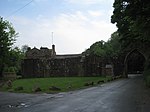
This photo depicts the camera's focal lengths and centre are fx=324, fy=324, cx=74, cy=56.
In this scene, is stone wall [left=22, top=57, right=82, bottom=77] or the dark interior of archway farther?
the dark interior of archway

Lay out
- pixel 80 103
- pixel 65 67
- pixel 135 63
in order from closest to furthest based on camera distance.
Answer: pixel 80 103 → pixel 65 67 → pixel 135 63

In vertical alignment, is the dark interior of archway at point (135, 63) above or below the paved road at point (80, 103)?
above

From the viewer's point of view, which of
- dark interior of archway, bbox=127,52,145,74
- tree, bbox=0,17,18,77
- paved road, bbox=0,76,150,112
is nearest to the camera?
paved road, bbox=0,76,150,112

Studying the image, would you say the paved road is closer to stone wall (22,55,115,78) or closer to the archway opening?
stone wall (22,55,115,78)

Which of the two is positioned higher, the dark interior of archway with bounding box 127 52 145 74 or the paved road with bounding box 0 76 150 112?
the dark interior of archway with bounding box 127 52 145 74

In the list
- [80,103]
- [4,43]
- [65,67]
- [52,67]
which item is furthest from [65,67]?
[80,103]

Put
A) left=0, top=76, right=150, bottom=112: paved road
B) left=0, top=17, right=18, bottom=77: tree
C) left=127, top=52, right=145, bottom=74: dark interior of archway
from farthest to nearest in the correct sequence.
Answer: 1. left=127, top=52, right=145, bottom=74: dark interior of archway
2. left=0, top=17, right=18, bottom=77: tree
3. left=0, top=76, right=150, bottom=112: paved road

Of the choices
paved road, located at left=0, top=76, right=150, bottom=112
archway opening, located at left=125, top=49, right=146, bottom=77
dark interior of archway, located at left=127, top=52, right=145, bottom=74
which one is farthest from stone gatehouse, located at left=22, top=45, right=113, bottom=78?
paved road, located at left=0, top=76, right=150, bottom=112

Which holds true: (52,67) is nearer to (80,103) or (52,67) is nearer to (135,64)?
(135,64)

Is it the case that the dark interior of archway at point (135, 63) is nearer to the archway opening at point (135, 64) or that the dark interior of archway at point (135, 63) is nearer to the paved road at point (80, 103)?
the archway opening at point (135, 64)

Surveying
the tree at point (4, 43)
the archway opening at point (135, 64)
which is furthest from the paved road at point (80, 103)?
the archway opening at point (135, 64)

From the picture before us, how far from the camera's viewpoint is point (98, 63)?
6862cm

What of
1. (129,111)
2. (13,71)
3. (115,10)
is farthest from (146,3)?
(13,71)

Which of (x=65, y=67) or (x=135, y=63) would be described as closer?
(x=65, y=67)
